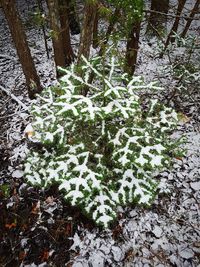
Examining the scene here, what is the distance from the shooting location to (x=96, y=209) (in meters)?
4.58

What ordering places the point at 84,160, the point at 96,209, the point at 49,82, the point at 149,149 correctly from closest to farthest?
the point at 149,149 → the point at 84,160 → the point at 96,209 → the point at 49,82

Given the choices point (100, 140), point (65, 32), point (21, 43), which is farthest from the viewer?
point (65, 32)

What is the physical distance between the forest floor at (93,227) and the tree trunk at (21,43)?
4.26 ft

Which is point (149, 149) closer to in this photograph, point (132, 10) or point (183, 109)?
point (132, 10)

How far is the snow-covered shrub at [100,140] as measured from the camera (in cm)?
362

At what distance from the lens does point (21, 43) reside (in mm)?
5785

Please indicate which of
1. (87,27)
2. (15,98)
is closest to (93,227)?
(87,27)

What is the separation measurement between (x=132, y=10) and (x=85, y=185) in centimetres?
299

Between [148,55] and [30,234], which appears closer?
[30,234]

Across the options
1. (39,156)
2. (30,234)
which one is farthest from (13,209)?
(39,156)

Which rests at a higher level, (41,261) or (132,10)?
(132,10)

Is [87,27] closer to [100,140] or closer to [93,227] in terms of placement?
[100,140]

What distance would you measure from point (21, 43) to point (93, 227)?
3.97 metres

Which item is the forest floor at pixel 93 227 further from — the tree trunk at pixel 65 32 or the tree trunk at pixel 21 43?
the tree trunk at pixel 65 32
